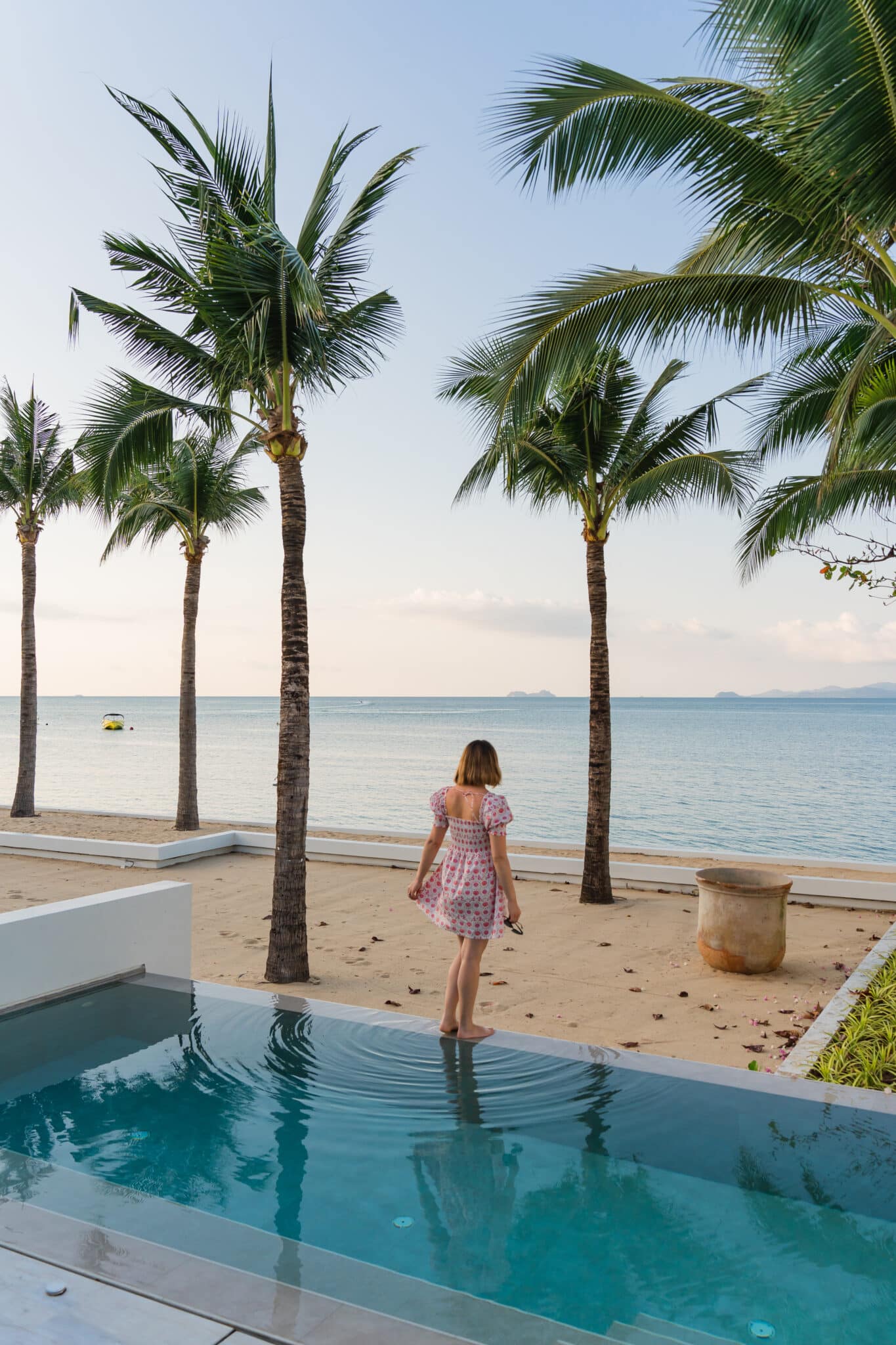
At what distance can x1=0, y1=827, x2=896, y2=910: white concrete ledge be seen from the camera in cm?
1005

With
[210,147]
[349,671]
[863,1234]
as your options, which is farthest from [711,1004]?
[349,671]

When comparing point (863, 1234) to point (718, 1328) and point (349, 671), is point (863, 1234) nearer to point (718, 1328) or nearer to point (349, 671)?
point (718, 1328)

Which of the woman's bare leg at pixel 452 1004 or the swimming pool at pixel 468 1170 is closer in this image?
the swimming pool at pixel 468 1170

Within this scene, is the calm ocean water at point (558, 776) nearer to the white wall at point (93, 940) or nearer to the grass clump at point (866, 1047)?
the white wall at point (93, 940)

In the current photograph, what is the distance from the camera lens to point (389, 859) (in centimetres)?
1233

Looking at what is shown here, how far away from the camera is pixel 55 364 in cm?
1956

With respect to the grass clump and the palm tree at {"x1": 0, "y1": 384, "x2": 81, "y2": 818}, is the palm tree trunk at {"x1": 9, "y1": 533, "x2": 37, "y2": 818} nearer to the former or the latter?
the palm tree at {"x1": 0, "y1": 384, "x2": 81, "y2": 818}

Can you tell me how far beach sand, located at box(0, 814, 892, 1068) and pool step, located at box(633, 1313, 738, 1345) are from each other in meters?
3.34

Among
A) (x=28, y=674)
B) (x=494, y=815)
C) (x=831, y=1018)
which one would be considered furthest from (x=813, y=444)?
(x=28, y=674)

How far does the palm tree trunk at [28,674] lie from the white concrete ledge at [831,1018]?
15.0m

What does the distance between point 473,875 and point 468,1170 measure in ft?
5.88

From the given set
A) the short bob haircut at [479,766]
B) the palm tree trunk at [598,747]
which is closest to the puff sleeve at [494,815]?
the short bob haircut at [479,766]

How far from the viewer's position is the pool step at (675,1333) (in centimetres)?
238

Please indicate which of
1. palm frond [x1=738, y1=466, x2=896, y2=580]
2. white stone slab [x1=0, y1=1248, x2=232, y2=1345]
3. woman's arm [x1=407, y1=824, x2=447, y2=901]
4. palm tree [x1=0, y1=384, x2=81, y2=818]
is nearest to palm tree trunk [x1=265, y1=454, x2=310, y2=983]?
woman's arm [x1=407, y1=824, x2=447, y2=901]
